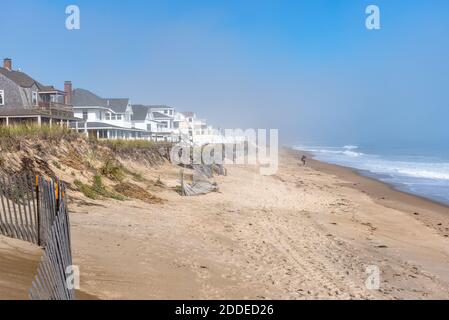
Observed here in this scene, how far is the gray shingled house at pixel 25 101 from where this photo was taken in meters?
35.2

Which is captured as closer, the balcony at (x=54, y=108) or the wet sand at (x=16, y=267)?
the wet sand at (x=16, y=267)

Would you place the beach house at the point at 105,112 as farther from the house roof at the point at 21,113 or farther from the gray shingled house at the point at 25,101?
the house roof at the point at 21,113

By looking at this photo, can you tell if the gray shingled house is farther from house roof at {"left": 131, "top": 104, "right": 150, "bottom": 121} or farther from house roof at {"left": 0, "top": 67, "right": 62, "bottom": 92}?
house roof at {"left": 131, "top": 104, "right": 150, "bottom": 121}

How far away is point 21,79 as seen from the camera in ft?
123

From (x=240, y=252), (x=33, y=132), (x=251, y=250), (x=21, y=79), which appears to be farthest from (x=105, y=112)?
(x=240, y=252)

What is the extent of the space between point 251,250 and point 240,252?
0.35m

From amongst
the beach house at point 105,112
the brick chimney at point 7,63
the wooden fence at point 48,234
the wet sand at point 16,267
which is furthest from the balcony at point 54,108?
the wet sand at point 16,267

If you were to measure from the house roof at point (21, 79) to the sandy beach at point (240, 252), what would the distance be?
86.4ft

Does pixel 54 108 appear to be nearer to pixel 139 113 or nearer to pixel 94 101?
pixel 94 101

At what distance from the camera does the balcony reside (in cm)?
3692

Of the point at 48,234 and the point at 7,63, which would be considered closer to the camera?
the point at 48,234

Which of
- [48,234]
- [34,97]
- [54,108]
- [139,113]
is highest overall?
[34,97]

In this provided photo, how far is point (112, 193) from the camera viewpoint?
46.2ft
